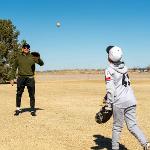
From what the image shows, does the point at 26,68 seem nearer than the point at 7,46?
Yes

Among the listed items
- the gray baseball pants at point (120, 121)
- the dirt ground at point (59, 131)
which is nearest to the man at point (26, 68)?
the dirt ground at point (59, 131)

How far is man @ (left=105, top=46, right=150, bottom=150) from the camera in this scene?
27.6ft

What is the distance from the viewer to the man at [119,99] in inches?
331

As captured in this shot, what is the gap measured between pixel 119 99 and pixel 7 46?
4028 centimetres

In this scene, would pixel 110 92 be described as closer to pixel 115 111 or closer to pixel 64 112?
pixel 115 111

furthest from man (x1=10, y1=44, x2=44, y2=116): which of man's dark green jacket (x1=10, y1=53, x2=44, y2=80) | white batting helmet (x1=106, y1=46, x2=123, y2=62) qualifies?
white batting helmet (x1=106, y1=46, x2=123, y2=62)

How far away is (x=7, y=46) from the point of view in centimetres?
4772

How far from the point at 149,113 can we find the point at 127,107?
→ 8.27 meters

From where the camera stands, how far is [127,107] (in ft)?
27.8

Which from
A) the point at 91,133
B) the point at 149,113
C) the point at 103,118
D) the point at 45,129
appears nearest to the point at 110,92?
the point at 103,118

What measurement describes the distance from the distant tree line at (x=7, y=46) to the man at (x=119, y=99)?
129 feet

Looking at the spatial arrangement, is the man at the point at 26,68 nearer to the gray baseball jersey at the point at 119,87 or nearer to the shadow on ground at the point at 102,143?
the shadow on ground at the point at 102,143

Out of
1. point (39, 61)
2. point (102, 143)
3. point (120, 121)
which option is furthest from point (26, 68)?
point (120, 121)

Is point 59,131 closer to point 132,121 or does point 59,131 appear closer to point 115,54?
point 132,121
